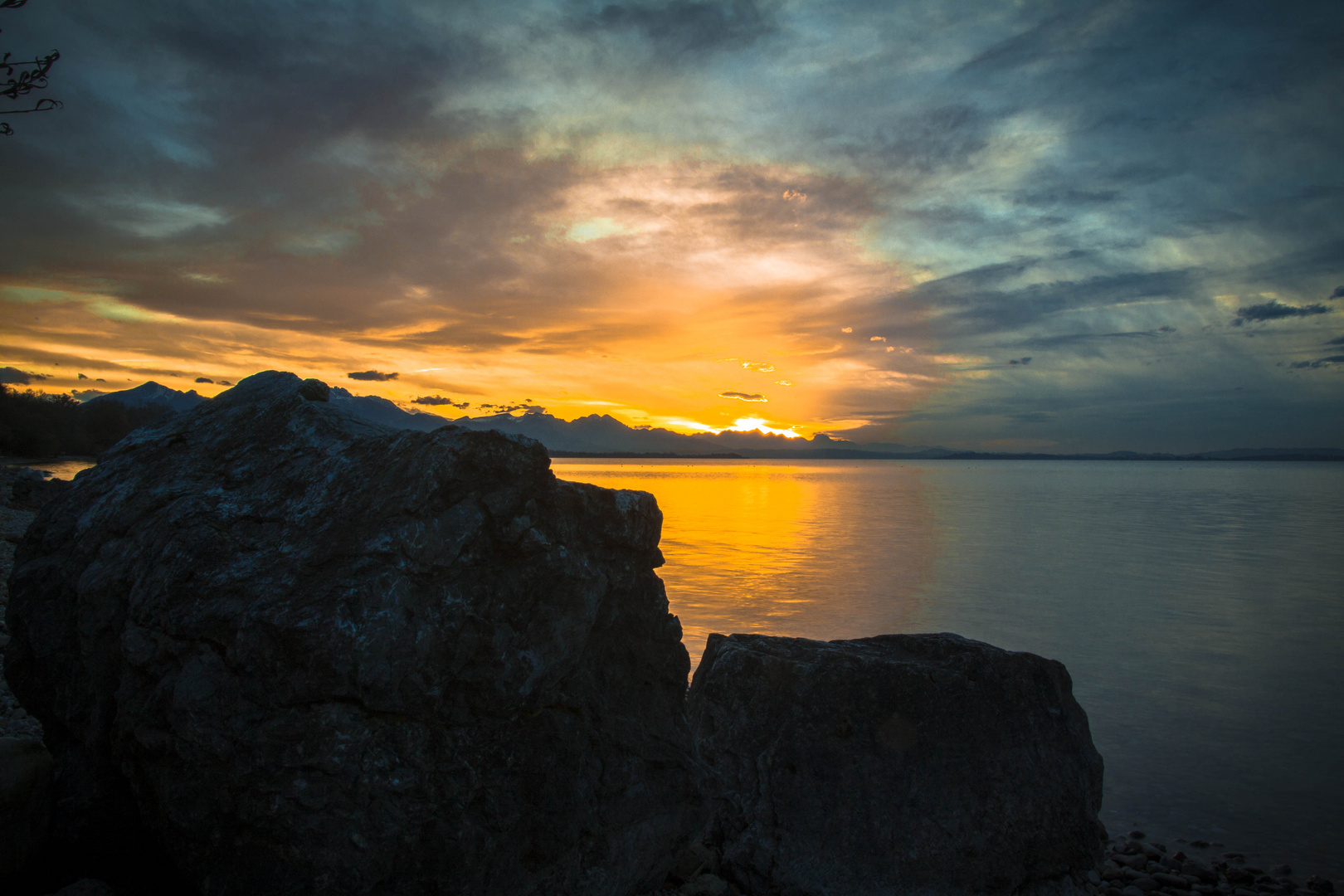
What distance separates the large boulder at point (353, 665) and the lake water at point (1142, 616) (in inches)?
287

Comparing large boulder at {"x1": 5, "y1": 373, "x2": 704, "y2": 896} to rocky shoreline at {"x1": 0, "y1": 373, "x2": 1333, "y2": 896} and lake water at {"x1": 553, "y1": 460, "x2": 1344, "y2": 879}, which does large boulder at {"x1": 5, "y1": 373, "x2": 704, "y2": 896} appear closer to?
rocky shoreline at {"x1": 0, "y1": 373, "x2": 1333, "y2": 896}

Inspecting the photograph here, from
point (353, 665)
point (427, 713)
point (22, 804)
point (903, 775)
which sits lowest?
point (903, 775)

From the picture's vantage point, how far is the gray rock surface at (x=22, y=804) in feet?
13.4

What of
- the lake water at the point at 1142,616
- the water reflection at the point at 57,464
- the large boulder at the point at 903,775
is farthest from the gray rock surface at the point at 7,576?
the water reflection at the point at 57,464

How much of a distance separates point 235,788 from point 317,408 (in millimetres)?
2336

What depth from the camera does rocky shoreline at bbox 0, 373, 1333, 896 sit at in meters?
3.55

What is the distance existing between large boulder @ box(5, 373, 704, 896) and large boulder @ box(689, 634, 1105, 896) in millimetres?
1264

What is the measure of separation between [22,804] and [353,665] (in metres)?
2.44

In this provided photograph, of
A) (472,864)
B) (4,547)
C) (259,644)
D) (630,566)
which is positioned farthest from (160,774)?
(4,547)

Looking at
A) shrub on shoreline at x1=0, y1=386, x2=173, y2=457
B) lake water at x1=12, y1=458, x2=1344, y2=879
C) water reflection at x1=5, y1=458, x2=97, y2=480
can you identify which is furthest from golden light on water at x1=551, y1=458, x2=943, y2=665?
water reflection at x1=5, y1=458, x2=97, y2=480

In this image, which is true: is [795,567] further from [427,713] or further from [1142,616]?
[427,713]

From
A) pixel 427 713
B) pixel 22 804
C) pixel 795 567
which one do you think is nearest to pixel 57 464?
pixel 795 567

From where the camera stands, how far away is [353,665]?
353cm

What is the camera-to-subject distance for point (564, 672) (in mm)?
4160
